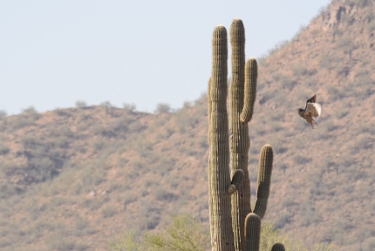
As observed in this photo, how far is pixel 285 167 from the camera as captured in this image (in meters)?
76.8

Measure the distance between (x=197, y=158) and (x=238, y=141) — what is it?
63.5 metres

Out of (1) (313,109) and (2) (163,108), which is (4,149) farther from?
(1) (313,109)

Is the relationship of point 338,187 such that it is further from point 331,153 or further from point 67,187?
point 67,187

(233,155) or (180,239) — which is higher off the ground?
(233,155)

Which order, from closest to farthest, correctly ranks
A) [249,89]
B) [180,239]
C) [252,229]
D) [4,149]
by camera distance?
[252,229], [249,89], [180,239], [4,149]

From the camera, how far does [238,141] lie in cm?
1922

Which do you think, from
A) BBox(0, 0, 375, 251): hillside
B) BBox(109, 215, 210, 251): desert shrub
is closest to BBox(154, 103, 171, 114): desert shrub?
BBox(0, 0, 375, 251): hillside

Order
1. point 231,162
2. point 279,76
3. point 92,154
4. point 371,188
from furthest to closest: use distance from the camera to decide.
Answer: point 92,154, point 279,76, point 371,188, point 231,162

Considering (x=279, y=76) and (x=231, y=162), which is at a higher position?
(x=279, y=76)

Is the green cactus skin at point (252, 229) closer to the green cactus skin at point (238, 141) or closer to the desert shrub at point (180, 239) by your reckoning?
the green cactus skin at point (238, 141)

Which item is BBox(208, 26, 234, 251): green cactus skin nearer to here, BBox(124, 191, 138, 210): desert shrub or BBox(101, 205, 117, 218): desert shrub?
BBox(101, 205, 117, 218): desert shrub

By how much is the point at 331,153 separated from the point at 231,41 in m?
57.6

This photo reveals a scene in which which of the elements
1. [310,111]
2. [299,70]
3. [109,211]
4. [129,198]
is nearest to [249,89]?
[310,111]

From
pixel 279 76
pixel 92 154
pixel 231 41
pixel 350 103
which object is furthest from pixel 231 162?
pixel 92 154
